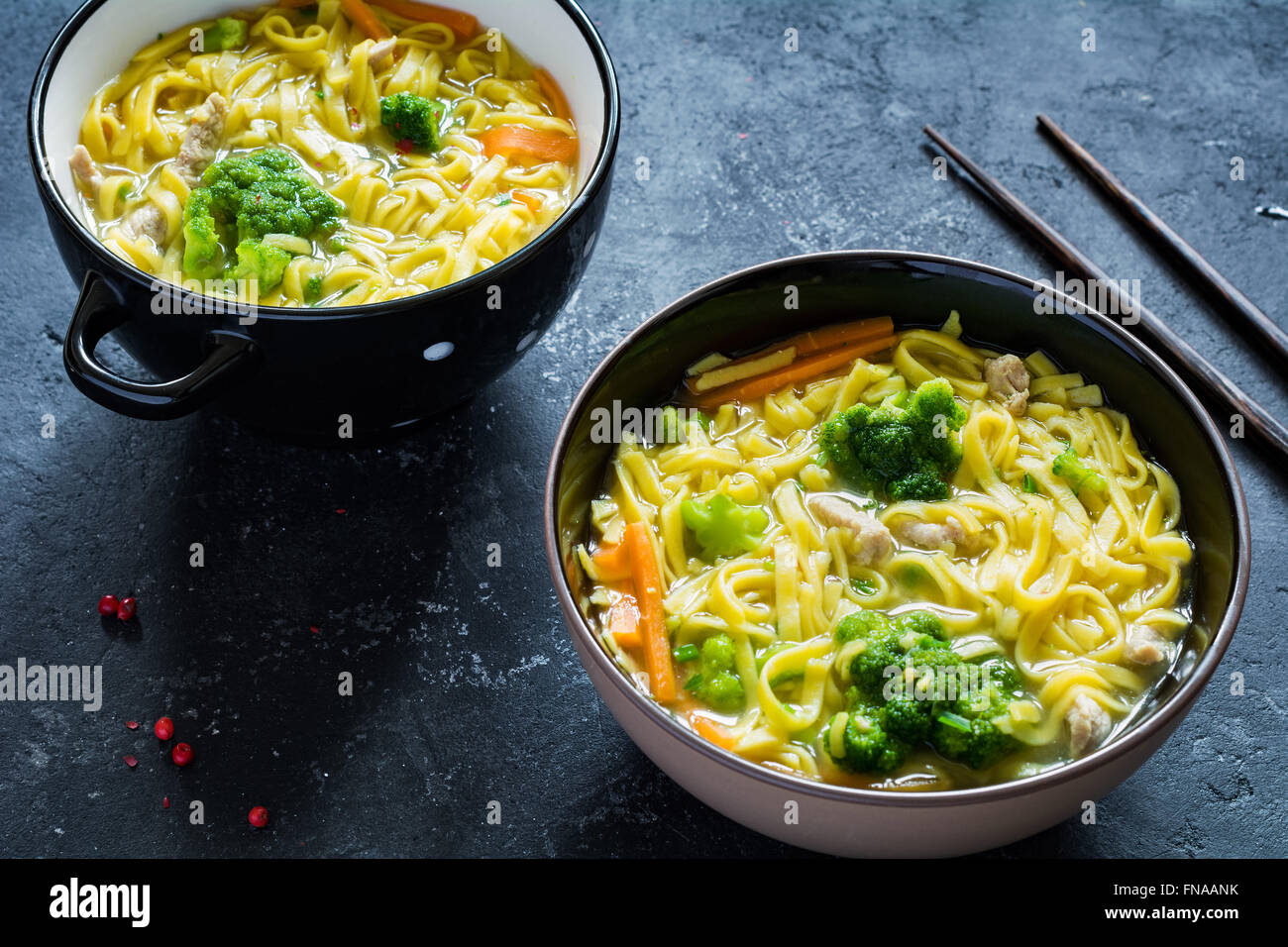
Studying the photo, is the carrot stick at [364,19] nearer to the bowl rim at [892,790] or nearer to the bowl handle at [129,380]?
the bowl handle at [129,380]

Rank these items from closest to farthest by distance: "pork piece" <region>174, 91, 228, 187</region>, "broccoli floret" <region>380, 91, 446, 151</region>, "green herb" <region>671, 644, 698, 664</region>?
"green herb" <region>671, 644, 698, 664</region>
"pork piece" <region>174, 91, 228, 187</region>
"broccoli floret" <region>380, 91, 446, 151</region>

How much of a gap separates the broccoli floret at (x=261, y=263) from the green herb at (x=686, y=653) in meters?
1.44

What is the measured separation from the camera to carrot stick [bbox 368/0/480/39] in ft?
13.4

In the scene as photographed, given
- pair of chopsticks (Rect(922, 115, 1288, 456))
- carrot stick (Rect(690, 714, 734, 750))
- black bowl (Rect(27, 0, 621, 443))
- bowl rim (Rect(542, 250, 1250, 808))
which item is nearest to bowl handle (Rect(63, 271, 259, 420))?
black bowl (Rect(27, 0, 621, 443))

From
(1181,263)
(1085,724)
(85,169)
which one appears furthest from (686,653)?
(1181,263)

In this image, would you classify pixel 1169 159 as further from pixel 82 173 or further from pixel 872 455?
pixel 82 173

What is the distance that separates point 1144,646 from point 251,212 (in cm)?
252

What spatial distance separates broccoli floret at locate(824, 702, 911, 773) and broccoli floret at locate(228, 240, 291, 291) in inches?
73.2

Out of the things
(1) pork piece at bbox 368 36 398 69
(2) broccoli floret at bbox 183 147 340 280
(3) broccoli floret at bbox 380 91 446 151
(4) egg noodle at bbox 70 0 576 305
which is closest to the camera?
(2) broccoli floret at bbox 183 147 340 280

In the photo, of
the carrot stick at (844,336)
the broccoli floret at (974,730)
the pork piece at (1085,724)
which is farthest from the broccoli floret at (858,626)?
the carrot stick at (844,336)

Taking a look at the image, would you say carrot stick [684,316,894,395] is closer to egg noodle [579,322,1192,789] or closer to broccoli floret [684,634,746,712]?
egg noodle [579,322,1192,789]

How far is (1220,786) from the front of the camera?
334 centimetres

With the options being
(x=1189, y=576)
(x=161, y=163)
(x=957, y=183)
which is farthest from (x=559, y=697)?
(x=957, y=183)

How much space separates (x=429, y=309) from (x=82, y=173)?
119cm
